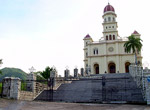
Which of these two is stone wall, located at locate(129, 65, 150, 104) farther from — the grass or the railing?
the grass

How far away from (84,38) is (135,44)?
19.0m

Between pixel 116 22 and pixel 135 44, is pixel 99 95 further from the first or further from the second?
pixel 116 22

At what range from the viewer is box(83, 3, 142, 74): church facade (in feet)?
152

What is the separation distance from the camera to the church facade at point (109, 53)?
1820 inches

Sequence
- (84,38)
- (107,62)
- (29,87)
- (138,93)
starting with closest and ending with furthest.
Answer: (138,93), (29,87), (107,62), (84,38)

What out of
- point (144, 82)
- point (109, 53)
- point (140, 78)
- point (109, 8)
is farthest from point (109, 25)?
point (144, 82)

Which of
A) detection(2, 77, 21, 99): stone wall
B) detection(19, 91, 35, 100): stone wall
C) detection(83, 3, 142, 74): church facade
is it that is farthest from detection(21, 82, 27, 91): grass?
detection(83, 3, 142, 74): church facade

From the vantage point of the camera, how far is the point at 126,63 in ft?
154

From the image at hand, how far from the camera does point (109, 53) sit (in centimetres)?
4775

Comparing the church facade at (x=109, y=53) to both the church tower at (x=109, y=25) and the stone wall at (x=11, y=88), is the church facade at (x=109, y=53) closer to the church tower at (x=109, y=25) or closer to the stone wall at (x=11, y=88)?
the church tower at (x=109, y=25)

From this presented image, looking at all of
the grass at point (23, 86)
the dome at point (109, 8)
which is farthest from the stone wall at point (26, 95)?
the dome at point (109, 8)

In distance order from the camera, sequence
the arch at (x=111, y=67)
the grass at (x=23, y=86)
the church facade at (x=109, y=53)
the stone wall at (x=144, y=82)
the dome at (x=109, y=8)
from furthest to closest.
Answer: the dome at (x=109, y=8), the arch at (x=111, y=67), the church facade at (x=109, y=53), the grass at (x=23, y=86), the stone wall at (x=144, y=82)

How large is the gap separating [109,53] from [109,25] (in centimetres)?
837

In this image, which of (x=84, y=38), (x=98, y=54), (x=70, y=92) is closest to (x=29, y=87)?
(x=70, y=92)
